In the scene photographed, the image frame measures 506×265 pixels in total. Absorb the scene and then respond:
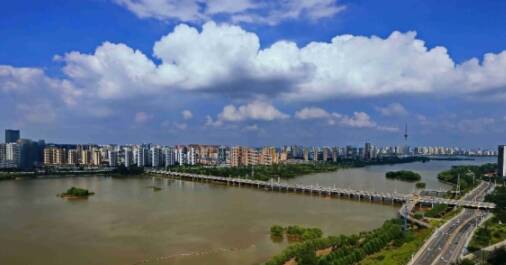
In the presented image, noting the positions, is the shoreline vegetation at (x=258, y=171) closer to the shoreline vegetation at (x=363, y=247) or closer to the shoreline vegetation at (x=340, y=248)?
the shoreline vegetation at (x=363, y=247)

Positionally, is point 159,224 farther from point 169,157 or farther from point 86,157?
point 169,157

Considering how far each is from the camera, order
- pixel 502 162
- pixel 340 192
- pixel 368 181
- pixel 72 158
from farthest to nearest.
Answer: pixel 72 158 < pixel 502 162 < pixel 368 181 < pixel 340 192

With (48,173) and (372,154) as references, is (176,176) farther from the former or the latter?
(372,154)

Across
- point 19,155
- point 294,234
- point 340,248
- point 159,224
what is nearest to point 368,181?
point 294,234

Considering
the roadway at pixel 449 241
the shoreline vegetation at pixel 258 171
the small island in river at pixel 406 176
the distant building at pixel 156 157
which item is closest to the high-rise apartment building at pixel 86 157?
the distant building at pixel 156 157

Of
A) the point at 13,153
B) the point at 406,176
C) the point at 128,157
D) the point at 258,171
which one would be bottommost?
the point at 406,176

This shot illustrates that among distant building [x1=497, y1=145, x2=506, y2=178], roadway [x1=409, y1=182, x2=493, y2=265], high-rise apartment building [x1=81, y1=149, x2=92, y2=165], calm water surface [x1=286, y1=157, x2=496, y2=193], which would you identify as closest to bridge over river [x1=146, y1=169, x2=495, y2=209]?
roadway [x1=409, y1=182, x2=493, y2=265]

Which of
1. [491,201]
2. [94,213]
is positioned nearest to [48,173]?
[94,213]
